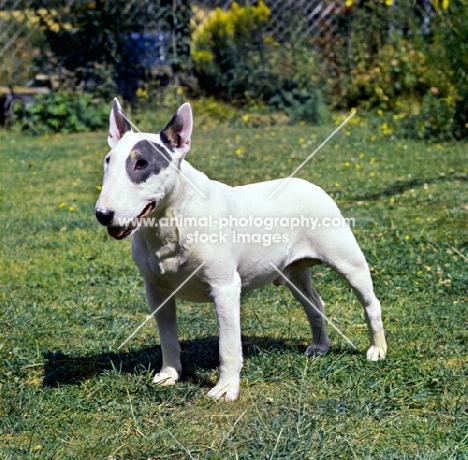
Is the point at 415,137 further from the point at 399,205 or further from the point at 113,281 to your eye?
Result: the point at 113,281

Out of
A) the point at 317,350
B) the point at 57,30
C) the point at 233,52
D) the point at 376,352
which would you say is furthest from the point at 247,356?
the point at 57,30

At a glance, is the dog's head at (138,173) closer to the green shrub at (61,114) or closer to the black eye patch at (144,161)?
the black eye patch at (144,161)

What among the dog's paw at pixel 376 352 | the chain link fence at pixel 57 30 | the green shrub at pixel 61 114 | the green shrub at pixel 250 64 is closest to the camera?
the dog's paw at pixel 376 352

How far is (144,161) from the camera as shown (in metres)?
3.27

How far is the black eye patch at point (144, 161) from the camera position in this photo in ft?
10.6

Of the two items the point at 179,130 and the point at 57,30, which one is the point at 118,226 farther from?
the point at 57,30

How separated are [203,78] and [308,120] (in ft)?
7.25

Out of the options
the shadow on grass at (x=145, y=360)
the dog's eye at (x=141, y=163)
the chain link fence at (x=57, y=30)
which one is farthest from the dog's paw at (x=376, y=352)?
the chain link fence at (x=57, y=30)

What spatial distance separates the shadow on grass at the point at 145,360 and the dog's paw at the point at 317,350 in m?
0.04

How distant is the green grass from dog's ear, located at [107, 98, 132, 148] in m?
1.12

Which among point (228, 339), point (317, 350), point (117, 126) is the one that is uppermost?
point (117, 126)

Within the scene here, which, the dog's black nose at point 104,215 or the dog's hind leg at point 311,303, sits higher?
the dog's black nose at point 104,215

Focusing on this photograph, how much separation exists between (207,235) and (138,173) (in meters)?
0.45

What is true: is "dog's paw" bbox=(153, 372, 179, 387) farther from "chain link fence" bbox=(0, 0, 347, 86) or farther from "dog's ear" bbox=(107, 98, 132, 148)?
"chain link fence" bbox=(0, 0, 347, 86)
